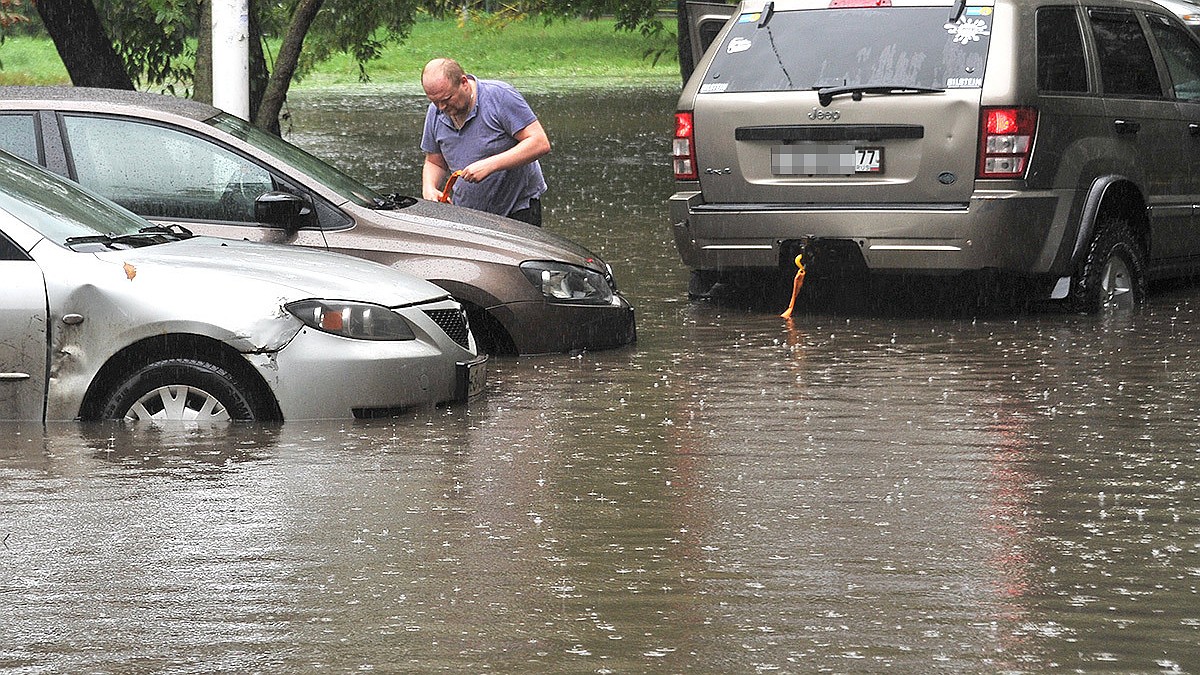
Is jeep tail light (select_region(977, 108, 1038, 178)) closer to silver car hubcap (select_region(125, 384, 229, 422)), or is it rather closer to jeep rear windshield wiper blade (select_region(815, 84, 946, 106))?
jeep rear windshield wiper blade (select_region(815, 84, 946, 106))

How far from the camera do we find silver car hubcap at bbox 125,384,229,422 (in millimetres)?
7160

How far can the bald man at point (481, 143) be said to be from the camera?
34.3 ft

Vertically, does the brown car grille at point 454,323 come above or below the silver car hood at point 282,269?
below

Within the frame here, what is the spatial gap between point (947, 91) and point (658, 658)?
237 inches

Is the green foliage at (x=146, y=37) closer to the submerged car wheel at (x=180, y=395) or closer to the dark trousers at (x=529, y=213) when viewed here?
the dark trousers at (x=529, y=213)

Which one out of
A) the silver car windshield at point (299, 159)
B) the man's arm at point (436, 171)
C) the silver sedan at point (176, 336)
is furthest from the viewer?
the man's arm at point (436, 171)

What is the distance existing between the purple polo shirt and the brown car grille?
2.70m

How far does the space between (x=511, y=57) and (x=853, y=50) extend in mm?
73428

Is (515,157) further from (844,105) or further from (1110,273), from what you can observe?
(1110,273)

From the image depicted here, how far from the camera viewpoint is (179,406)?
7176 mm

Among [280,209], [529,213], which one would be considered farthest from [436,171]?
[280,209]

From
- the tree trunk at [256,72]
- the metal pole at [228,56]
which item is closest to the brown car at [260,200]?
the metal pole at [228,56]

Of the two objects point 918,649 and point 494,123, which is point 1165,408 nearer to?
point 918,649

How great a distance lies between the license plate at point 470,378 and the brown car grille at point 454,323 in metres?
0.09
